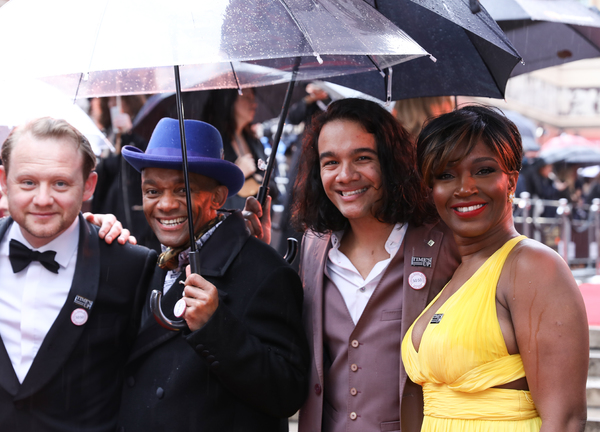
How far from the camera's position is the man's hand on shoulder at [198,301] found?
2.59 m

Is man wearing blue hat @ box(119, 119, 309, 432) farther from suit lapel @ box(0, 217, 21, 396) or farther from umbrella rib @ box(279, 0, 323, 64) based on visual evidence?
umbrella rib @ box(279, 0, 323, 64)

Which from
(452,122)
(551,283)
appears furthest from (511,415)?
(452,122)

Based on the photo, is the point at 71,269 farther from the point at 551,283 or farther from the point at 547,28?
the point at 547,28

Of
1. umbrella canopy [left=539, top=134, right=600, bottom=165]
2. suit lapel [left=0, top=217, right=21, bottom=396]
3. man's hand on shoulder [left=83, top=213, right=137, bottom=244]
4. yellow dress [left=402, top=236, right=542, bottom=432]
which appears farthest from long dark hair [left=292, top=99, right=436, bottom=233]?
umbrella canopy [left=539, top=134, right=600, bottom=165]

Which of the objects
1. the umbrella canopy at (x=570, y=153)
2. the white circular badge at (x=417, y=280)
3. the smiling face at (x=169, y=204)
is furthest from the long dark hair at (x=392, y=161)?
the umbrella canopy at (x=570, y=153)

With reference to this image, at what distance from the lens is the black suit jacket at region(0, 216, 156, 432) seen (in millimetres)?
2783

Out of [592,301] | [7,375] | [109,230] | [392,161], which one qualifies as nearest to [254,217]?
[109,230]

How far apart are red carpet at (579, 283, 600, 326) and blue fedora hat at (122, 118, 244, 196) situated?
4.08 metres

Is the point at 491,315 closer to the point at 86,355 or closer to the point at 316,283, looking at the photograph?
the point at 316,283

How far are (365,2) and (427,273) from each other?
1222 mm

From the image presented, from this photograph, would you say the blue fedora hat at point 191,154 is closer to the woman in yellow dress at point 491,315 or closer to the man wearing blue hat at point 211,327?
the man wearing blue hat at point 211,327

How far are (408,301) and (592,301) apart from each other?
5938 mm

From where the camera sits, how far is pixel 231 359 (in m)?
2.67

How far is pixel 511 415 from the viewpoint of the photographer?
2387 mm
